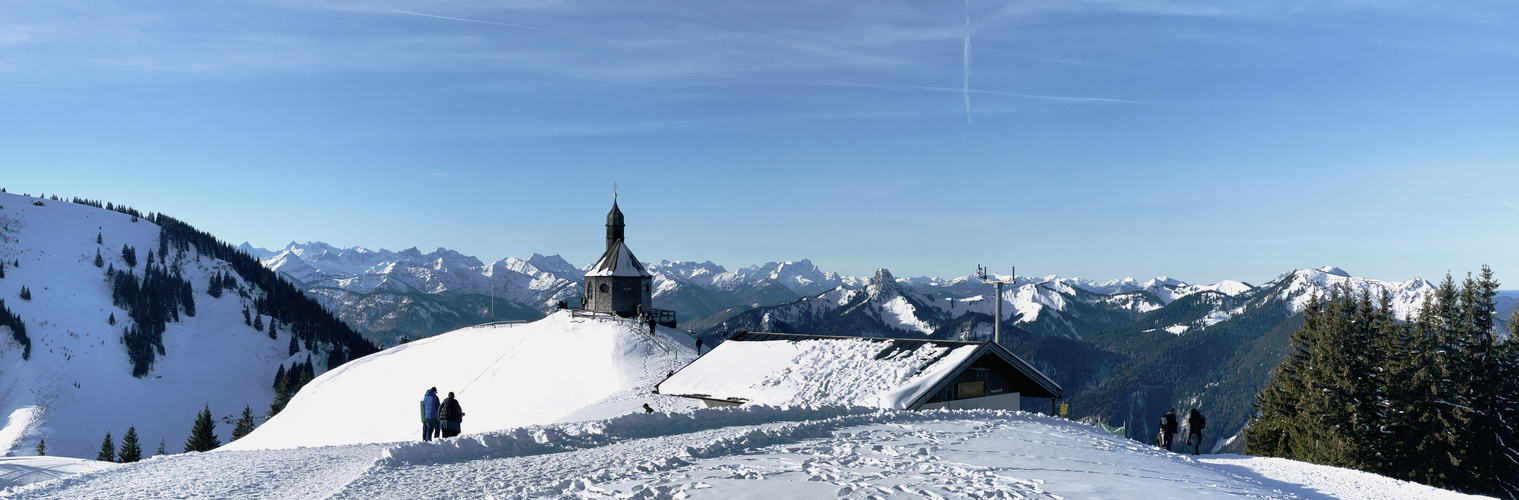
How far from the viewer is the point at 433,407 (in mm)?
25250

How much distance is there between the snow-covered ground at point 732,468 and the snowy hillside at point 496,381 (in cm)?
2146

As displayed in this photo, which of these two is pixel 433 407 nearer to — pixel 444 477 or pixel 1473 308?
pixel 444 477

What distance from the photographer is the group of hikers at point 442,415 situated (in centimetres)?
2417

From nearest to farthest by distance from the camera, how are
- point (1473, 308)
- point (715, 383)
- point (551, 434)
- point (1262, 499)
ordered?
point (1262, 499)
point (551, 434)
point (715, 383)
point (1473, 308)

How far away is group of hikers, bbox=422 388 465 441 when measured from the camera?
2417 cm

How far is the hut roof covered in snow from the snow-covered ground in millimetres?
7958

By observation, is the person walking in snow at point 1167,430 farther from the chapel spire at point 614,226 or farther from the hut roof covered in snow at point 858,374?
the chapel spire at point 614,226

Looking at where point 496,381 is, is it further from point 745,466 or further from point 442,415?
point 745,466

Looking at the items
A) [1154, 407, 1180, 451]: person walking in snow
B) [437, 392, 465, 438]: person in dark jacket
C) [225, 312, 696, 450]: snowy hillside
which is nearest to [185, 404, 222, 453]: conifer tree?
[225, 312, 696, 450]: snowy hillside

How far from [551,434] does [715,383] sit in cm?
1701

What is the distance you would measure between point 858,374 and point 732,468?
1808cm

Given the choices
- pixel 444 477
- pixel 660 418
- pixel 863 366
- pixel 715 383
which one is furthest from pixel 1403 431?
pixel 444 477

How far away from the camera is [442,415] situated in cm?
2409

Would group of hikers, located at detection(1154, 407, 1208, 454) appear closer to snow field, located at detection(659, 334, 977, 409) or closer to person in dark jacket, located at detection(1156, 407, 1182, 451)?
person in dark jacket, located at detection(1156, 407, 1182, 451)
